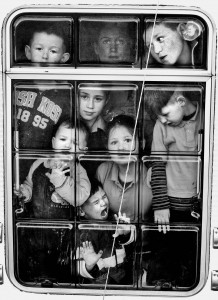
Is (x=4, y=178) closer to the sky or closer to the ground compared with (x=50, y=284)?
closer to the sky

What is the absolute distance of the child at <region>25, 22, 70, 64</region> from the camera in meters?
2.21

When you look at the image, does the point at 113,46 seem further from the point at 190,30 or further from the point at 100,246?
the point at 100,246

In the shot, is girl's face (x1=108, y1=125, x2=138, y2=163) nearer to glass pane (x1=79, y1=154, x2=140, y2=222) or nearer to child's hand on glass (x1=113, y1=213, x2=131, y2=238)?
glass pane (x1=79, y1=154, x2=140, y2=222)

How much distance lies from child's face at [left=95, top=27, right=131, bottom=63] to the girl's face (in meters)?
0.30

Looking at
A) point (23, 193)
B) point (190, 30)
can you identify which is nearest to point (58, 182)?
point (23, 193)

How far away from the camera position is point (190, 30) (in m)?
2.17

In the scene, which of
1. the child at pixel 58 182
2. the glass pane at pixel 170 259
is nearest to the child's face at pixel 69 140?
the child at pixel 58 182

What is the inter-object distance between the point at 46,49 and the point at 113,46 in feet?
0.95

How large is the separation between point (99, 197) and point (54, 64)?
61 centimetres

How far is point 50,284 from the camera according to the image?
93.1 inches

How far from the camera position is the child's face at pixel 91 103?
7.32ft

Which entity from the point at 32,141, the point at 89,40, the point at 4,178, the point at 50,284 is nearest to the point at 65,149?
the point at 32,141

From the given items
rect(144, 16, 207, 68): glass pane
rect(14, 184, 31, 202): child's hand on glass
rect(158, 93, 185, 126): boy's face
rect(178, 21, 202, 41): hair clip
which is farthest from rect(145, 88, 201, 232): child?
rect(14, 184, 31, 202): child's hand on glass

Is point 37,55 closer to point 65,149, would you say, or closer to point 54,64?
point 54,64
